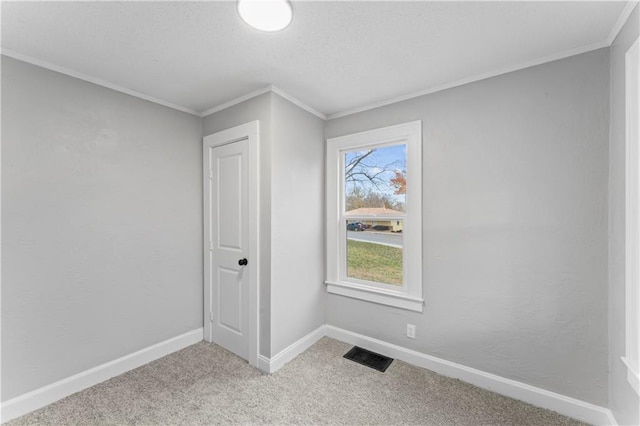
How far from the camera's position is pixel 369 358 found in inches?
98.1

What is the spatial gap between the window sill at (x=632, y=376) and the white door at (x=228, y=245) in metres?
2.43

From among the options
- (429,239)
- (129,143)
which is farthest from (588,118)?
(129,143)

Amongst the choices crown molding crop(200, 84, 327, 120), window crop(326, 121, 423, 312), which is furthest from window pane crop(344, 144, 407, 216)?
crown molding crop(200, 84, 327, 120)

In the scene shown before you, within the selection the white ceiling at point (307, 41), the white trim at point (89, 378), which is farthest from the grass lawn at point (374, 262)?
the white trim at point (89, 378)

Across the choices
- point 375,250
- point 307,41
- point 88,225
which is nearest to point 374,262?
point 375,250

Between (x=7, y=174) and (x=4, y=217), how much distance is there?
0.91ft

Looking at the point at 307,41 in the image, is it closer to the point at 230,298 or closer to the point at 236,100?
the point at 236,100

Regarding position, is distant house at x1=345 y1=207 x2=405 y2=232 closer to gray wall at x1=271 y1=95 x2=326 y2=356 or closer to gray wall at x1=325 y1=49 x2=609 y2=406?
gray wall at x1=325 y1=49 x2=609 y2=406

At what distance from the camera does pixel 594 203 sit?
1.72 m

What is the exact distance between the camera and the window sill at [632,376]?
4.36 ft

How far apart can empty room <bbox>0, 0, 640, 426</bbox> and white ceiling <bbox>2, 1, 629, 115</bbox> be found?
2 cm

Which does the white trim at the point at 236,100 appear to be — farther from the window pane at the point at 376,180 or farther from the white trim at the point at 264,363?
the white trim at the point at 264,363

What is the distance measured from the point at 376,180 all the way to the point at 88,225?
8.13ft

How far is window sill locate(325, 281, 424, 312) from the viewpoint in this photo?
2414mm
